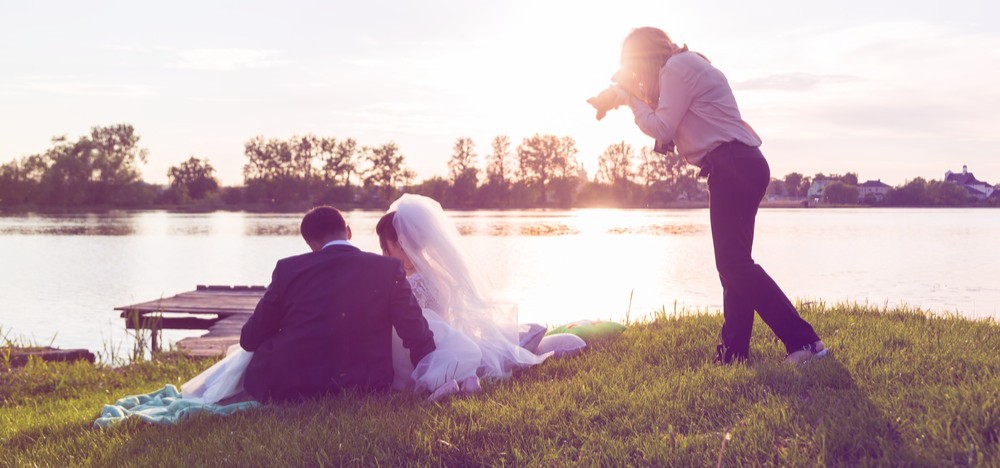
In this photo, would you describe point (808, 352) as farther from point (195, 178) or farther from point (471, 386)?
point (195, 178)

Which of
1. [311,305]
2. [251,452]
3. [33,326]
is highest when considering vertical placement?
[311,305]

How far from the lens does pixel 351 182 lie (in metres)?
78.8

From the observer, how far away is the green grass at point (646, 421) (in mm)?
3324

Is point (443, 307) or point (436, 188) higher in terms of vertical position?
point (436, 188)

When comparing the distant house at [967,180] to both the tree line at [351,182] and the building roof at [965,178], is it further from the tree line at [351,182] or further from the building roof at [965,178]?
the tree line at [351,182]

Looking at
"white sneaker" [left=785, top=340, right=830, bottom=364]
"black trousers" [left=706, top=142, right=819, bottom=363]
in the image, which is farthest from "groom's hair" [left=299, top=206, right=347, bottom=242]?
"white sneaker" [left=785, top=340, right=830, bottom=364]

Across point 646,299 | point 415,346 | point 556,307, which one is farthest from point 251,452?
point 646,299

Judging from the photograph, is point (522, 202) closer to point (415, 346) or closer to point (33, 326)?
point (33, 326)

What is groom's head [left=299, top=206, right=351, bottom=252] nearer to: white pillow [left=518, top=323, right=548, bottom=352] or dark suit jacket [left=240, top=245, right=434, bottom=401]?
dark suit jacket [left=240, top=245, right=434, bottom=401]

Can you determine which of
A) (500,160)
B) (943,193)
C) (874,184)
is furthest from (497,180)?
(874,184)

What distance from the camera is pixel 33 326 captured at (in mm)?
13820

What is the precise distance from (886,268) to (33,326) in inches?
784

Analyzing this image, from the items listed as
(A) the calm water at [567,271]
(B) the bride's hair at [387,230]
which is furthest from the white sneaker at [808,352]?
(A) the calm water at [567,271]

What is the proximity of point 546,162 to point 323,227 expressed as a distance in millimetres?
84968
